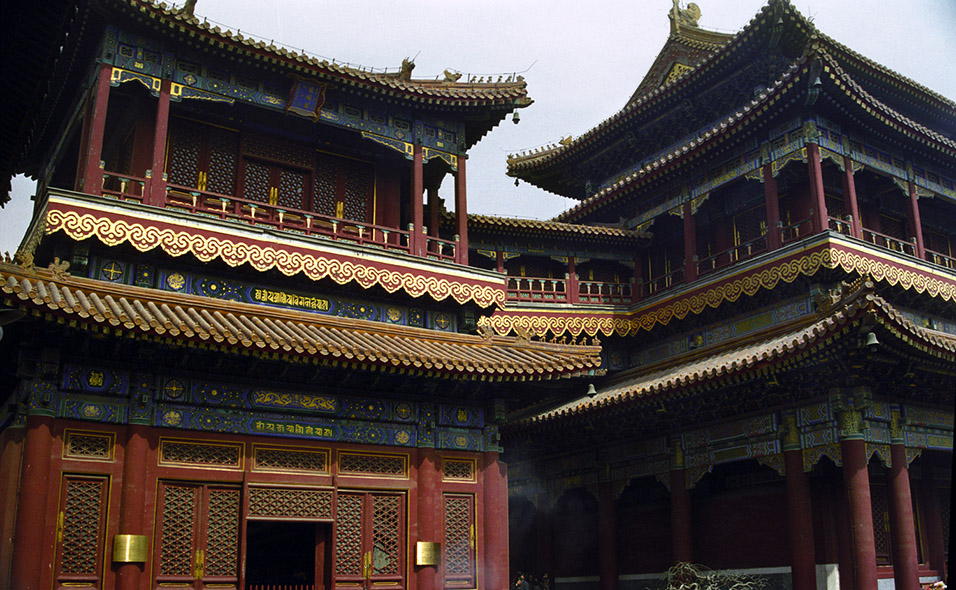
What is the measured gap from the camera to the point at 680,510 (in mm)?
19000

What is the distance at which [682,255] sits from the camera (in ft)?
78.5

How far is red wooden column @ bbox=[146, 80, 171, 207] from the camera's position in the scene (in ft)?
47.8

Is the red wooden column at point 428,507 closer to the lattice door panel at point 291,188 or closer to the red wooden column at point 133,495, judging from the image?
the red wooden column at point 133,495

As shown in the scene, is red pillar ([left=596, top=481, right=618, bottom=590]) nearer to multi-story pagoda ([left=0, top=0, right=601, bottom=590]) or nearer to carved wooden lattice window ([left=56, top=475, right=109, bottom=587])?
multi-story pagoda ([left=0, top=0, right=601, bottom=590])

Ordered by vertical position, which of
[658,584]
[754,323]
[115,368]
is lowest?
[658,584]

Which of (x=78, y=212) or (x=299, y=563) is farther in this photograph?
(x=299, y=563)

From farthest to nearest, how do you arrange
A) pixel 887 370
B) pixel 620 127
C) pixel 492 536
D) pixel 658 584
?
pixel 620 127
pixel 658 584
pixel 887 370
pixel 492 536

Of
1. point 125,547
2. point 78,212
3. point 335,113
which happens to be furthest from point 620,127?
point 125,547

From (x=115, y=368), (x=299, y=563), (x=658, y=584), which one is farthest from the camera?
(x=658, y=584)

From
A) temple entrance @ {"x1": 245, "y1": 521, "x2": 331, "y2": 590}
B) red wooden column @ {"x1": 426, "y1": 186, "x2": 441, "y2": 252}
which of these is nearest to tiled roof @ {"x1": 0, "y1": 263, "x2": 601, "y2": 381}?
red wooden column @ {"x1": 426, "y1": 186, "x2": 441, "y2": 252}

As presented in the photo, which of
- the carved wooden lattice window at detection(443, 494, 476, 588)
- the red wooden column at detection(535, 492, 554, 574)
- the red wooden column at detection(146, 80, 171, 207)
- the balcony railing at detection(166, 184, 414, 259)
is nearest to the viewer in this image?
the carved wooden lattice window at detection(443, 494, 476, 588)

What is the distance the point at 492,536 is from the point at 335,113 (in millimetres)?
7915

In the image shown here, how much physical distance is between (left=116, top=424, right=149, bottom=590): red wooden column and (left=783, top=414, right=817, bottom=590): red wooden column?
1099 centimetres

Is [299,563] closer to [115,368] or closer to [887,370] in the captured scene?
[115,368]
